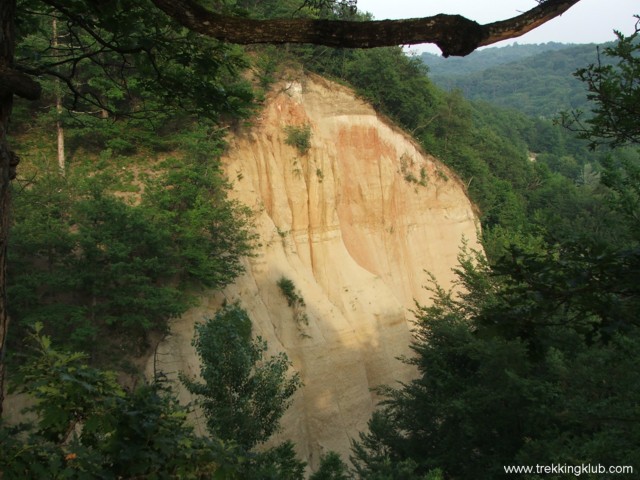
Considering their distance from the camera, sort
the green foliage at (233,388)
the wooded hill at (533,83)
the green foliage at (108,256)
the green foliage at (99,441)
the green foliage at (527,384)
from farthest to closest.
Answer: the wooded hill at (533,83) < the green foliage at (108,256) < the green foliage at (233,388) < the green foliage at (527,384) < the green foliage at (99,441)

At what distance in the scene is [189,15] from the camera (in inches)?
145

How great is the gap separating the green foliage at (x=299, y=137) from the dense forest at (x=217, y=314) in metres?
1.56

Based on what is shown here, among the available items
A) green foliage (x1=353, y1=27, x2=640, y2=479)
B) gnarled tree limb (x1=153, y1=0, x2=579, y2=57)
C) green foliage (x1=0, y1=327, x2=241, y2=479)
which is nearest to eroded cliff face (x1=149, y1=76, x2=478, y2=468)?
green foliage (x1=353, y1=27, x2=640, y2=479)

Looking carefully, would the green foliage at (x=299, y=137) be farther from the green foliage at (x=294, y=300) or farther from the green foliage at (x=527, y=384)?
the green foliage at (x=527, y=384)

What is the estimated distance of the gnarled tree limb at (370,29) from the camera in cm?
354

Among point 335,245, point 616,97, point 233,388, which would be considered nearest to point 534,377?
point 233,388

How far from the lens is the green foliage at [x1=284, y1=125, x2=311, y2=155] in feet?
75.2

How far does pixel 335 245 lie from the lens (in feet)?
78.3

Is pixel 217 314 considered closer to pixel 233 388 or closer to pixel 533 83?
pixel 233 388

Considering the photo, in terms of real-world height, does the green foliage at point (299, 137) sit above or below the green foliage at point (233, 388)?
above

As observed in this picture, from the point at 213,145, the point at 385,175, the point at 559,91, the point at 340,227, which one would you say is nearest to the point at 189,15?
the point at 213,145

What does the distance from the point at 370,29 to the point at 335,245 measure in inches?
800

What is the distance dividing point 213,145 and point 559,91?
134 metres

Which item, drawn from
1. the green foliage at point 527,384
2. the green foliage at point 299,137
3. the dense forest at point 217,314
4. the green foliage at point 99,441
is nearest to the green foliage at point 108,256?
the dense forest at point 217,314
